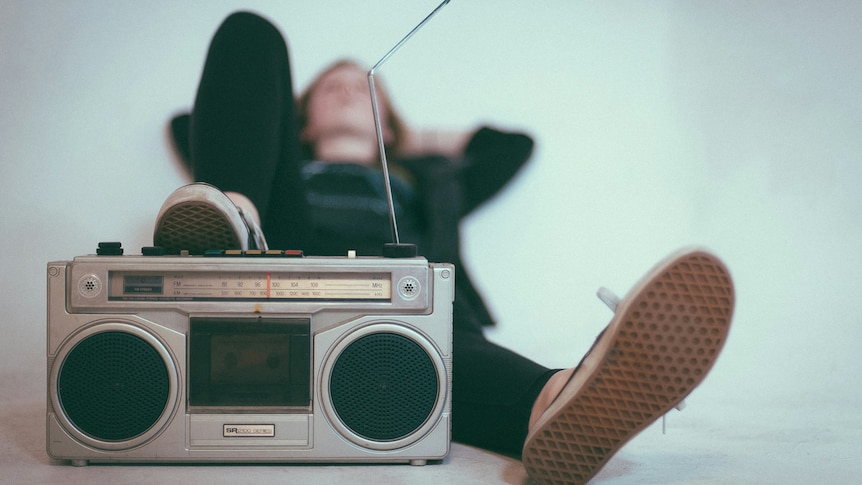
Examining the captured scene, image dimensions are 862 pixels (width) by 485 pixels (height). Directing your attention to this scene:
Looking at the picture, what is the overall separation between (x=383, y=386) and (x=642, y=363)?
306 mm

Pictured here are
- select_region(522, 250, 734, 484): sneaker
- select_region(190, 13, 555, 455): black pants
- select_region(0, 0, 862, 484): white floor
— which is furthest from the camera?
select_region(0, 0, 862, 484): white floor

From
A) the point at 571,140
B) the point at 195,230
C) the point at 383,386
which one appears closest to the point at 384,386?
the point at 383,386

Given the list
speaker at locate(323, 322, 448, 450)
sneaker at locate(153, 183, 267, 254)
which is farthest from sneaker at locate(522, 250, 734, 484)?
sneaker at locate(153, 183, 267, 254)

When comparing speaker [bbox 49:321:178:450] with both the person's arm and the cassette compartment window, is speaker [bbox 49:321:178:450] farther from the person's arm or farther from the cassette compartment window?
the person's arm

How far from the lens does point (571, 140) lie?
167cm

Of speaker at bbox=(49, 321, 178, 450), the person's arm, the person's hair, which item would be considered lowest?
speaker at bbox=(49, 321, 178, 450)

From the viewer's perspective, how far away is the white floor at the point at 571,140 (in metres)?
1.55

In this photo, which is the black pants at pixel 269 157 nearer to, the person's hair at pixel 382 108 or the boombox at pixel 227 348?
the boombox at pixel 227 348

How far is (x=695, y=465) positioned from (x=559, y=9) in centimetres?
103

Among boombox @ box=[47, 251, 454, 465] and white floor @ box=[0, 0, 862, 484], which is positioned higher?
white floor @ box=[0, 0, 862, 484]

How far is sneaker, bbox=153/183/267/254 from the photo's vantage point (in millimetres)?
927

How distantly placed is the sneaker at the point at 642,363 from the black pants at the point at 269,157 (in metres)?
0.17

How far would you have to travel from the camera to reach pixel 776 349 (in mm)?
1569

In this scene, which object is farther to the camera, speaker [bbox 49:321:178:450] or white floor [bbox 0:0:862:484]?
white floor [bbox 0:0:862:484]
